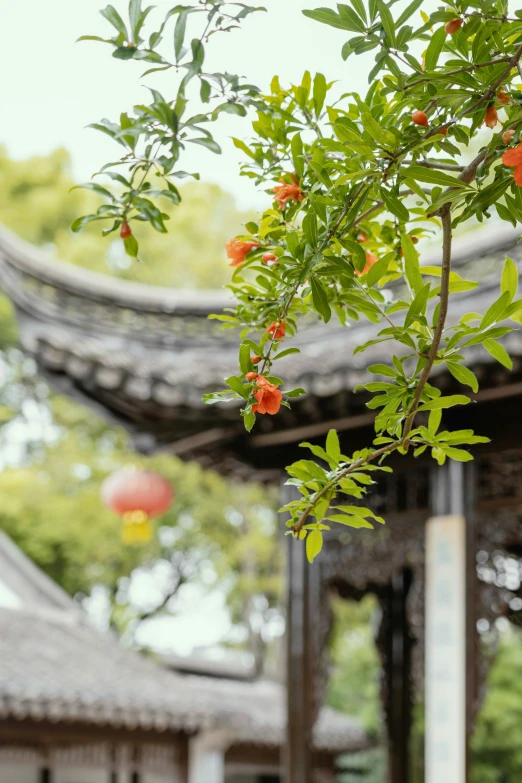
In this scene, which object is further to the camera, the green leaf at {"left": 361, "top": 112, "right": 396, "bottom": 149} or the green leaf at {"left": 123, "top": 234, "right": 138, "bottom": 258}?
the green leaf at {"left": 123, "top": 234, "right": 138, "bottom": 258}

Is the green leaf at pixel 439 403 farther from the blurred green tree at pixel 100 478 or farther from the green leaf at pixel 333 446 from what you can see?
the blurred green tree at pixel 100 478

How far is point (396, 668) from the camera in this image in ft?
15.7

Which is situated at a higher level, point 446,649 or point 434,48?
point 434,48

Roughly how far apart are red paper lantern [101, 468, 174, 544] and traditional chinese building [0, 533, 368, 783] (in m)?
0.98

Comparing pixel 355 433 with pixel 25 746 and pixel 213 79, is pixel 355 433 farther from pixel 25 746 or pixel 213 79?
pixel 25 746

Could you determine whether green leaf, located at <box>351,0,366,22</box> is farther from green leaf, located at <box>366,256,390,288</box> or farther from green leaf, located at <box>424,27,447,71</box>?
green leaf, located at <box>366,256,390,288</box>

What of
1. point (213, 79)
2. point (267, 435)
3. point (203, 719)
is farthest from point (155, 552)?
point (213, 79)

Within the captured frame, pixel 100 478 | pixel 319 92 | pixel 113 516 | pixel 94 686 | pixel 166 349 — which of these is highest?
pixel 100 478

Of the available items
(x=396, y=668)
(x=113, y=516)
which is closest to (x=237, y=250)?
(x=396, y=668)

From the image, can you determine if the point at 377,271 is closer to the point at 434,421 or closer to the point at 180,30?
the point at 434,421

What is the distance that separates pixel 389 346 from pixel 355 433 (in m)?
0.35

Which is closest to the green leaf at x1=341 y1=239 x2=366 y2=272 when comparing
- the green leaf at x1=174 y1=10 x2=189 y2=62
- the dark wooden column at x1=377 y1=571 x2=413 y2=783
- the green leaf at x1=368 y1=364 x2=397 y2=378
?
the green leaf at x1=368 y1=364 x2=397 y2=378

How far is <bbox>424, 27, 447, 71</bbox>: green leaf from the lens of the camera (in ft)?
3.14

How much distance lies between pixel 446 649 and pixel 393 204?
246 centimetres
